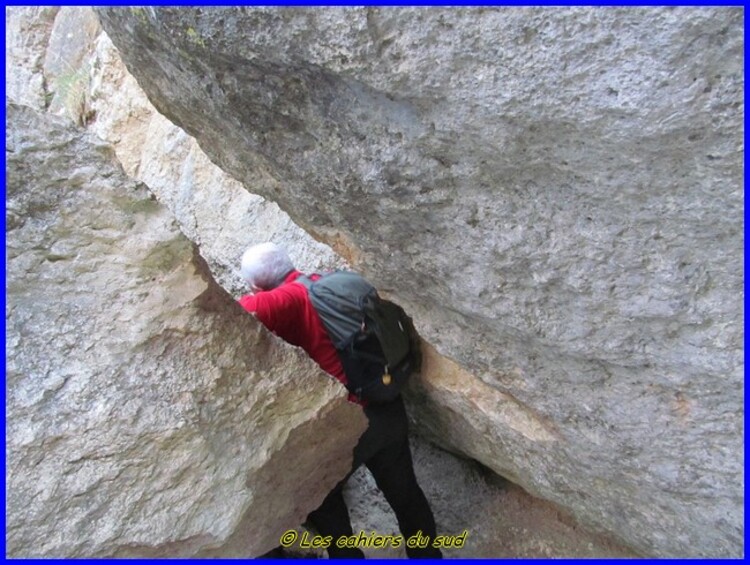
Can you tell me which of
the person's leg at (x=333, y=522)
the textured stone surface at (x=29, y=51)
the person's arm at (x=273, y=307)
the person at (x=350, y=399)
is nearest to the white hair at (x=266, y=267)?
the person at (x=350, y=399)

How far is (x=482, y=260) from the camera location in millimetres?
1496

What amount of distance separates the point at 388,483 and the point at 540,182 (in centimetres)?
164

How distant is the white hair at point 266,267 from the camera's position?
246cm

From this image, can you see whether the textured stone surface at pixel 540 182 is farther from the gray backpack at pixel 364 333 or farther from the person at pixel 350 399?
the person at pixel 350 399

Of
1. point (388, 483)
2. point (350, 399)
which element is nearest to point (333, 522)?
point (388, 483)

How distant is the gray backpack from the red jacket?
3 centimetres

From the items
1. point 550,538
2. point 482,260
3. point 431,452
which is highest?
point 482,260

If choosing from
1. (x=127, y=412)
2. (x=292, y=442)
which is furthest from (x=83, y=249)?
(x=292, y=442)

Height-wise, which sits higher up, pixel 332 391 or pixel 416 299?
pixel 416 299

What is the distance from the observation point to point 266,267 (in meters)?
2.46

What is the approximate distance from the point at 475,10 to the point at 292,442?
154 cm

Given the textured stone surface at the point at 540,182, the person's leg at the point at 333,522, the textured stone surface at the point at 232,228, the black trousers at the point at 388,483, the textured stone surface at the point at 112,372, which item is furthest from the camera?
the textured stone surface at the point at 232,228

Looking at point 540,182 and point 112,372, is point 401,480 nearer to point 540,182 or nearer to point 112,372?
point 112,372

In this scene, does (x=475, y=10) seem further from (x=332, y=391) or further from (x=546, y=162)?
(x=332, y=391)
